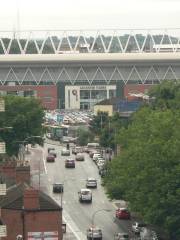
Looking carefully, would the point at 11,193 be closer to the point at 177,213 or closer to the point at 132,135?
the point at 177,213

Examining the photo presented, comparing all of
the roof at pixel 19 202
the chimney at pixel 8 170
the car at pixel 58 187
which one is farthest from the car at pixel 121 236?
the car at pixel 58 187

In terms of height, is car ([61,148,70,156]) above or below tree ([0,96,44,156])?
below

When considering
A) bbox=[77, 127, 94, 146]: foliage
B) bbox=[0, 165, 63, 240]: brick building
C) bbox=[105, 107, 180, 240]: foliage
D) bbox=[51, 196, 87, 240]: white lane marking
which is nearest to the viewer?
bbox=[0, 165, 63, 240]: brick building

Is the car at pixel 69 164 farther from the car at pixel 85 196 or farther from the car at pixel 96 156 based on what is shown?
the car at pixel 85 196

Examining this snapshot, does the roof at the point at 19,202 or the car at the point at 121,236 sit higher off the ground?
the roof at the point at 19,202

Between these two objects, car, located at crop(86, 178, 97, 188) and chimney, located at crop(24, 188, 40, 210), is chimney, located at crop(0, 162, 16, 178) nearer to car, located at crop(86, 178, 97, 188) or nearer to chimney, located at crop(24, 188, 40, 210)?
car, located at crop(86, 178, 97, 188)

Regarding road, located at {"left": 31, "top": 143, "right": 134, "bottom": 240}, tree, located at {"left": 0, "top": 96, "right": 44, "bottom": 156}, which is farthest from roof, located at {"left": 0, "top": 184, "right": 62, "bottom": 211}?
tree, located at {"left": 0, "top": 96, "right": 44, "bottom": 156}

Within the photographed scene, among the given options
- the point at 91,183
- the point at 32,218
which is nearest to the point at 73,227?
the point at 32,218
